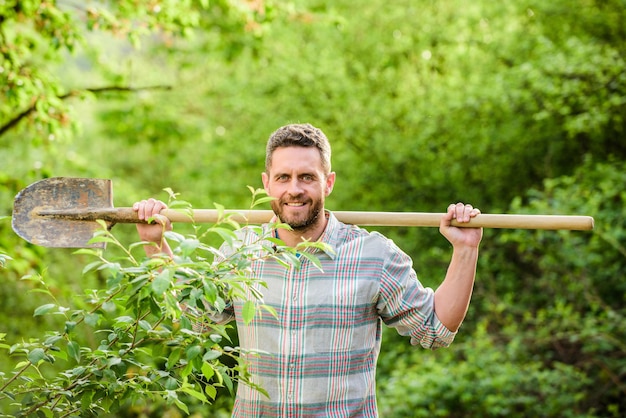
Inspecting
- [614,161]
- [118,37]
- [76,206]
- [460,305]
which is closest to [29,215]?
[76,206]

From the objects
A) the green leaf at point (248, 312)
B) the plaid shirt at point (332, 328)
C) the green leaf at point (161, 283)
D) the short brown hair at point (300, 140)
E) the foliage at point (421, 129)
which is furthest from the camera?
the foliage at point (421, 129)

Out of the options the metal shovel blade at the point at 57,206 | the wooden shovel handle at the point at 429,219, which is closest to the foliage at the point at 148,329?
Answer: the wooden shovel handle at the point at 429,219

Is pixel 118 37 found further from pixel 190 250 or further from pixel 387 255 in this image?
pixel 190 250

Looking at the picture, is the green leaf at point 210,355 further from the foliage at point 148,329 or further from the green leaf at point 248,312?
the green leaf at point 248,312

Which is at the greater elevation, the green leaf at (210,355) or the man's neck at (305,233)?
the man's neck at (305,233)

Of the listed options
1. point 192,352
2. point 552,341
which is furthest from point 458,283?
point 552,341

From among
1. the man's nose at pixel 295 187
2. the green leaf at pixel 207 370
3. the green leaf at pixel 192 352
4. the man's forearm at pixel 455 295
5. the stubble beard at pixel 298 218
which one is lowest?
the green leaf at pixel 207 370

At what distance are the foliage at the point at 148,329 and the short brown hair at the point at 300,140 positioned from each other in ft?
1.61

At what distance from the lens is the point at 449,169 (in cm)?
979

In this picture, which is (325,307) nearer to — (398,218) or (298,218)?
(298,218)

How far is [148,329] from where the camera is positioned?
240 centimetres

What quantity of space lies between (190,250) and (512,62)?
8438 mm

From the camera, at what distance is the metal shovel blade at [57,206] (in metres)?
3.24

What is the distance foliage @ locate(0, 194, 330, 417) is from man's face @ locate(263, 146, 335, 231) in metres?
0.32
